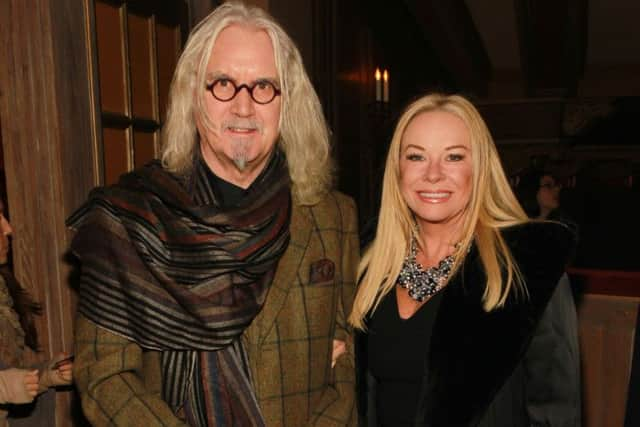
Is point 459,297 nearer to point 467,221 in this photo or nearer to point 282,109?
point 467,221

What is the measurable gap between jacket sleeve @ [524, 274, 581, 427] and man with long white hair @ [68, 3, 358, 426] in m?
0.51

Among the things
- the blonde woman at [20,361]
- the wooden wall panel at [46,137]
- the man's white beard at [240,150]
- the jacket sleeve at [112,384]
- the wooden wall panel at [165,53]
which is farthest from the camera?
the wooden wall panel at [165,53]

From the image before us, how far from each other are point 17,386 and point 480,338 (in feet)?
4.43

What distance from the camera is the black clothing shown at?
4.92 ft

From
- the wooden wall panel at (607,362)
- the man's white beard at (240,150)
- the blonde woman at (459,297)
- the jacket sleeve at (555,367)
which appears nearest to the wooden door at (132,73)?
the man's white beard at (240,150)

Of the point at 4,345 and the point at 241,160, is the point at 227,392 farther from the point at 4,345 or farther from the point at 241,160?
the point at 4,345

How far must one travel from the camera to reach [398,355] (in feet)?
5.39

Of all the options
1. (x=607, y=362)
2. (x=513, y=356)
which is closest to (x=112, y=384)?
(x=513, y=356)

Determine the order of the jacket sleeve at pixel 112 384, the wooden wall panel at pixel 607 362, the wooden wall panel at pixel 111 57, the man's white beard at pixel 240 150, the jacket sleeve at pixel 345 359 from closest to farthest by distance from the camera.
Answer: the jacket sleeve at pixel 112 384 → the man's white beard at pixel 240 150 → the jacket sleeve at pixel 345 359 → the wooden wall panel at pixel 111 57 → the wooden wall panel at pixel 607 362

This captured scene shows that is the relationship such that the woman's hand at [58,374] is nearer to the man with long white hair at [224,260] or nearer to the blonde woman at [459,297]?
the man with long white hair at [224,260]

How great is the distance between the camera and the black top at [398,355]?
162cm

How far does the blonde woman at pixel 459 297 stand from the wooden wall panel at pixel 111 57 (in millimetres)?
1107

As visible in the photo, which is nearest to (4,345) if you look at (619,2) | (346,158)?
(346,158)

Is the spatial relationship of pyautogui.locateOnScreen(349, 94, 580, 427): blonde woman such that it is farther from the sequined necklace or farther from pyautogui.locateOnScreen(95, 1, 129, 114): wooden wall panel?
pyautogui.locateOnScreen(95, 1, 129, 114): wooden wall panel
